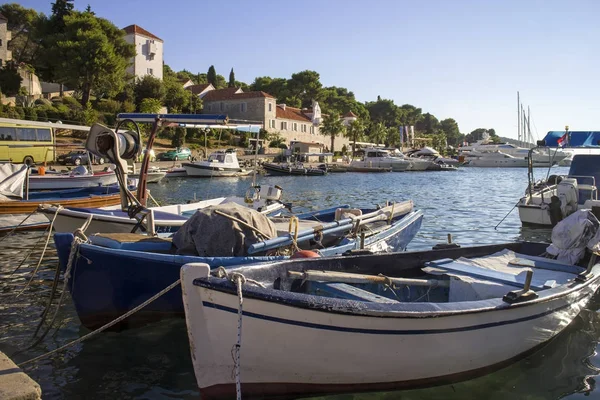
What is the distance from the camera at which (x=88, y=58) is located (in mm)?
49062

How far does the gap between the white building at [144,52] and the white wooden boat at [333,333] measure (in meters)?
62.3

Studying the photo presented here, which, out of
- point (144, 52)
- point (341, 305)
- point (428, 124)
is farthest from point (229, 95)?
point (428, 124)

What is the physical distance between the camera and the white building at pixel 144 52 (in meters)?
63.2

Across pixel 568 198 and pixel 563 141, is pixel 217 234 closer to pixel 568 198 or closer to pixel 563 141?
pixel 568 198

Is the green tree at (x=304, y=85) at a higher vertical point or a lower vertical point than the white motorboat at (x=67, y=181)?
higher

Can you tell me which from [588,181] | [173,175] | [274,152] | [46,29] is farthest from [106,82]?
[588,181]

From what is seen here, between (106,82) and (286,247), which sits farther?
(106,82)

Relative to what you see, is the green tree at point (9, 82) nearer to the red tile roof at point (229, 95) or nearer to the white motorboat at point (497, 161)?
the red tile roof at point (229, 95)

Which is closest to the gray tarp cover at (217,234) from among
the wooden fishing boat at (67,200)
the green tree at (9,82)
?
the wooden fishing boat at (67,200)

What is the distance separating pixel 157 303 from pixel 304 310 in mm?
3746

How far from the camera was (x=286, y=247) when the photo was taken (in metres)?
8.22

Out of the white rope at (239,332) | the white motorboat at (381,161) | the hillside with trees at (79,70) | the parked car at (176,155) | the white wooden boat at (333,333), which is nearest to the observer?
the white rope at (239,332)

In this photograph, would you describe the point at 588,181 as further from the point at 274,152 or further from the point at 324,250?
the point at 274,152

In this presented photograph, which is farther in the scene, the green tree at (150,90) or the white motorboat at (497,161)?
the white motorboat at (497,161)
